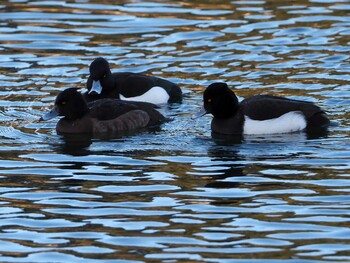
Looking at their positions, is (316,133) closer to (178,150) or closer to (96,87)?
(178,150)

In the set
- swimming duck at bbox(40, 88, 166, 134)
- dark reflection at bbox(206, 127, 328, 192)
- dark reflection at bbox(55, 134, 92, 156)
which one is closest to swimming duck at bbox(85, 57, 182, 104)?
swimming duck at bbox(40, 88, 166, 134)

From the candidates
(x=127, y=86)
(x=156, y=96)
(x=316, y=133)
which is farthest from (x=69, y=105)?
(x=316, y=133)

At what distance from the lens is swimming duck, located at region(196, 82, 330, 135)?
46.3 feet

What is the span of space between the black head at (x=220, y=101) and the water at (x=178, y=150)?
0.31 metres

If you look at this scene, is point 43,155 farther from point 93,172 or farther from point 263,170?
point 263,170

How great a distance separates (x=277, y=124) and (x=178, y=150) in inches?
63.7

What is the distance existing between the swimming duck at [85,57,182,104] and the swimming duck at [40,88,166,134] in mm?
1476

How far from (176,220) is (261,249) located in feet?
3.66

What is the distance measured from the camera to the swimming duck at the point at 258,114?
14.1 m

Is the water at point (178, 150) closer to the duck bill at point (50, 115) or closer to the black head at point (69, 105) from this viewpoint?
the duck bill at point (50, 115)

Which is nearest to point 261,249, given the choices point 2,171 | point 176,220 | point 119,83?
point 176,220

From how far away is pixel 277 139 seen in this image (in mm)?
13719

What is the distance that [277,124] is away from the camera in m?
14.1

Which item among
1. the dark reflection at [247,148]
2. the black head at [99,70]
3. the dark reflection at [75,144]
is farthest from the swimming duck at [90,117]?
the black head at [99,70]
